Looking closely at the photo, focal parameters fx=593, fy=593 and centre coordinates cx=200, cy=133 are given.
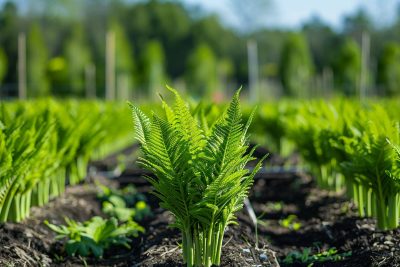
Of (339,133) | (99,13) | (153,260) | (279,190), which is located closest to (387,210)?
(339,133)

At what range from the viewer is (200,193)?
9.97 feet

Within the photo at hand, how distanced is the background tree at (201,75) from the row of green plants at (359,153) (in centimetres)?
3086

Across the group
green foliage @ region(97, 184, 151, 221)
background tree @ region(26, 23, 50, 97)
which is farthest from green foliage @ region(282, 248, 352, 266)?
background tree @ region(26, 23, 50, 97)

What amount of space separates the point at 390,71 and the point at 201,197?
106 ft

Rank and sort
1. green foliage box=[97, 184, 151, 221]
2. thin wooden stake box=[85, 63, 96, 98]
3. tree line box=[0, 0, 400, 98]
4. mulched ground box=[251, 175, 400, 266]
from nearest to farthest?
mulched ground box=[251, 175, 400, 266] → green foliage box=[97, 184, 151, 221] → thin wooden stake box=[85, 63, 96, 98] → tree line box=[0, 0, 400, 98]

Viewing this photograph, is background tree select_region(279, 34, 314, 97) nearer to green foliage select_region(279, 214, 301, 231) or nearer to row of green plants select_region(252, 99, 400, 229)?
row of green plants select_region(252, 99, 400, 229)

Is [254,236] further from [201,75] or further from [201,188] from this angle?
[201,75]

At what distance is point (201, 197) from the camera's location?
3.06 metres

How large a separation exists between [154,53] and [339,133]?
1361 inches

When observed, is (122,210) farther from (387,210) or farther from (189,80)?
(189,80)

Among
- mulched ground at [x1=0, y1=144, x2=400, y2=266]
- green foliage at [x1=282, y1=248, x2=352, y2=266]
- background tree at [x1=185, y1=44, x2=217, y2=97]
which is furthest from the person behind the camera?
background tree at [x1=185, y1=44, x2=217, y2=97]

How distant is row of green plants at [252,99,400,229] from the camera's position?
4.00 metres

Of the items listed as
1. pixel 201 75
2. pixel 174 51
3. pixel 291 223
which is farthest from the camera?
pixel 174 51

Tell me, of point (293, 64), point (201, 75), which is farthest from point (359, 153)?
point (201, 75)
